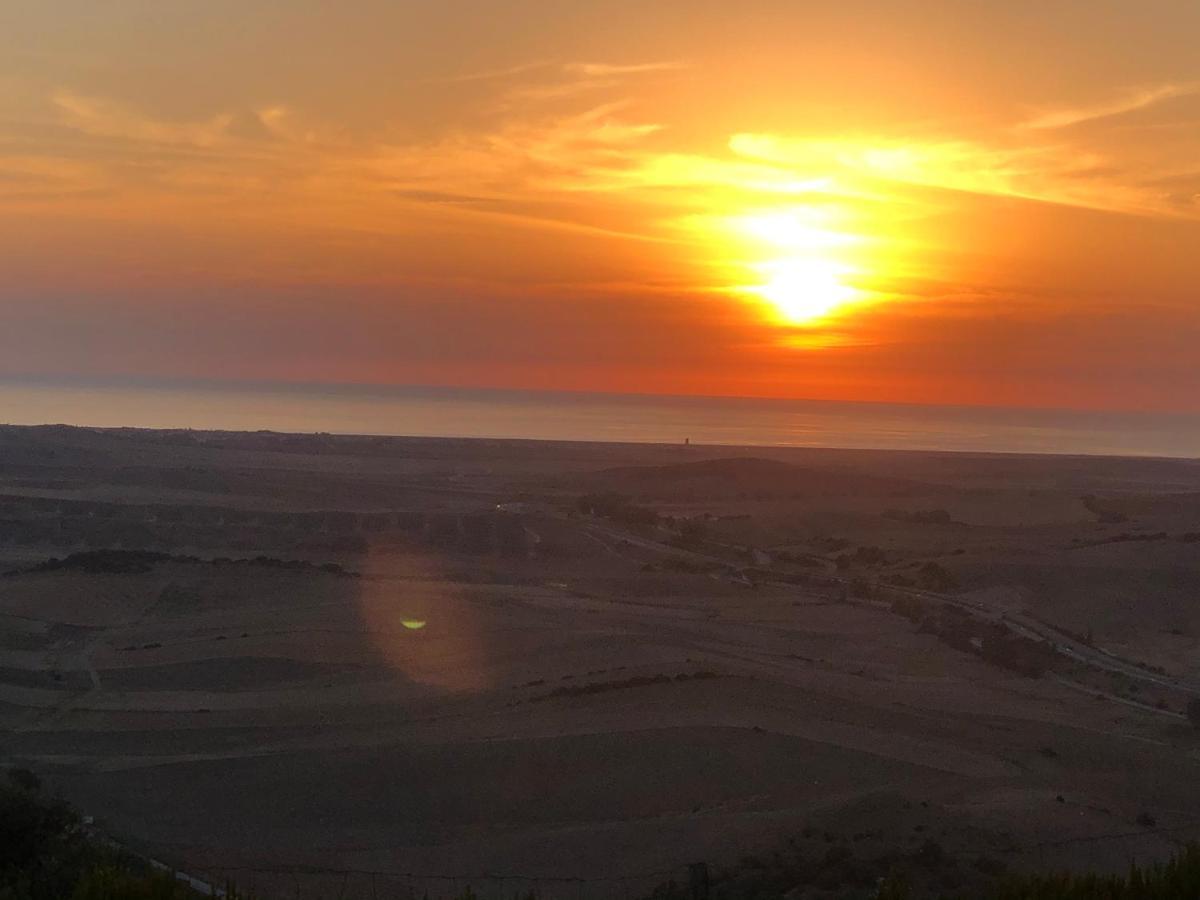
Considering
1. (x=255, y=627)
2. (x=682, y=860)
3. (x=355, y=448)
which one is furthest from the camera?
(x=355, y=448)

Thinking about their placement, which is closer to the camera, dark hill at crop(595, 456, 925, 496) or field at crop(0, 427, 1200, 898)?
field at crop(0, 427, 1200, 898)

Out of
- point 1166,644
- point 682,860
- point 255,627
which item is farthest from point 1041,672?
point 255,627

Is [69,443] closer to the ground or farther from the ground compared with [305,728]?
farther from the ground

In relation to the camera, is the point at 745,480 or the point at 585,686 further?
the point at 745,480

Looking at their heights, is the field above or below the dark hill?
below

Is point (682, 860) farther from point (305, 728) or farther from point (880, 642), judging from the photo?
point (880, 642)

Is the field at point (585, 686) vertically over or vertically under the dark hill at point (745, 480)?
under

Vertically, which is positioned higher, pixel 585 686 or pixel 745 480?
pixel 745 480

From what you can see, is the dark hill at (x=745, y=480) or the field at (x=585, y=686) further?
the dark hill at (x=745, y=480)
